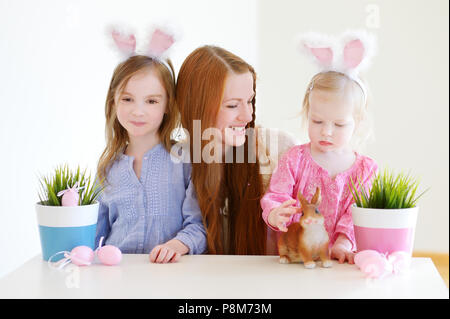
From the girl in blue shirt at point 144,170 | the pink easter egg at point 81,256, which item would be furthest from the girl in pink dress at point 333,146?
the pink easter egg at point 81,256

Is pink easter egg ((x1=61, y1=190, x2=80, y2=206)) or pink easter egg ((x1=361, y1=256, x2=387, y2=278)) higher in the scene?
pink easter egg ((x1=61, y1=190, x2=80, y2=206))

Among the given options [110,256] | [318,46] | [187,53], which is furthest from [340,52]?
[187,53]

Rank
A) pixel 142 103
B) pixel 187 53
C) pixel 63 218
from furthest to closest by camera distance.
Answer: pixel 187 53
pixel 142 103
pixel 63 218

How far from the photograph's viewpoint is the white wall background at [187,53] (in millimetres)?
1602

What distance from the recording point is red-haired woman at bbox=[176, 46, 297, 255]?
1.22 meters

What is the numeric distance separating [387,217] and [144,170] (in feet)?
1.76

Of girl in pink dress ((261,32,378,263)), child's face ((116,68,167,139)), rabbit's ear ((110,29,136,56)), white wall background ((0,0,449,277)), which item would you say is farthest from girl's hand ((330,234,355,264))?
white wall background ((0,0,449,277))

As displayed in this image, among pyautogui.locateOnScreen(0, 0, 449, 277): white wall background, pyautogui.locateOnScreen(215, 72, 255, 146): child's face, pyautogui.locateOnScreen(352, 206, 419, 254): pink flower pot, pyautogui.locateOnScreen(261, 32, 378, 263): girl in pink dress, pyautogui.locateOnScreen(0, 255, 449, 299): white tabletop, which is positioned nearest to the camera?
pyautogui.locateOnScreen(0, 255, 449, 299): white tabletop

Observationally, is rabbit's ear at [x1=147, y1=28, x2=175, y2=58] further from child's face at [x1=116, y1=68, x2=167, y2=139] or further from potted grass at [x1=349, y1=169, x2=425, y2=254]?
potted grass at [x1=349, y1=169, x2=425, y2=254]

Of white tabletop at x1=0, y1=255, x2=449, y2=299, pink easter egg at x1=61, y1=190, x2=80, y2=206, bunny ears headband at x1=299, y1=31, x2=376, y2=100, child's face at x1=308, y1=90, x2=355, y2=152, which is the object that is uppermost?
bunny ears headband at x1=299, y1=31, x2=376, y2=100

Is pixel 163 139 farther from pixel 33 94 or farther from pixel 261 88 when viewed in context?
pixel 261 88

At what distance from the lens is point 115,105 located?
1231 millimetres

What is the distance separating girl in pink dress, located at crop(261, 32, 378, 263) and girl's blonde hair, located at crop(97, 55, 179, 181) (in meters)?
0.27

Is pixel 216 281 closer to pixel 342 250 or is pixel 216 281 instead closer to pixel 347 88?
pixel 342 250
